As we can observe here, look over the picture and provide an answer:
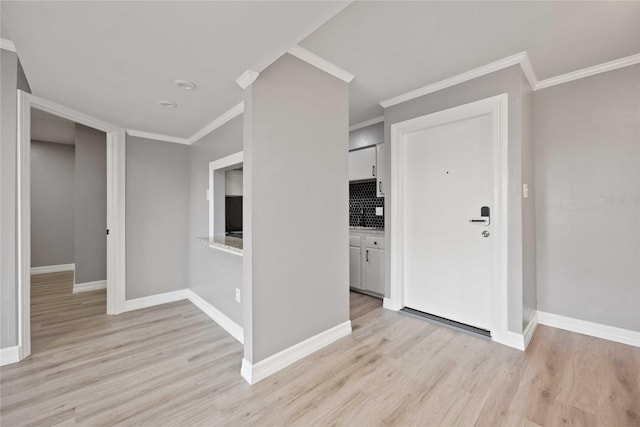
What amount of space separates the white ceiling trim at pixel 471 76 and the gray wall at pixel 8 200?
11.0 ft

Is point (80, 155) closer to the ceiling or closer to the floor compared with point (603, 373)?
closer to the ceiling

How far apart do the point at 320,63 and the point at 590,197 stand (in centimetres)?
273

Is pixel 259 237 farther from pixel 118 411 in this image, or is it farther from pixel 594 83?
pixel 594 83

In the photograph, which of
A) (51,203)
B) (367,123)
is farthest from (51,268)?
(367,123)

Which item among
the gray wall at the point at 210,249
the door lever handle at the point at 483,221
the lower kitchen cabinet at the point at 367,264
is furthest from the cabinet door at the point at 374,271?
the gray wall at the point at 210,249

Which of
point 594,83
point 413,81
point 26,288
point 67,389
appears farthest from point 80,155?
point 594,83

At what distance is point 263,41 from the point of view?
1566 mm

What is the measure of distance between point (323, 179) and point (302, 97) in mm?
688

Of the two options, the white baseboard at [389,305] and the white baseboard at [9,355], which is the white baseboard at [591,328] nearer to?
the white baseboard at [389,305]

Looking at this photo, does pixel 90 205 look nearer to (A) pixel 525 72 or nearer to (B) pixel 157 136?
(B) pixel 157 136

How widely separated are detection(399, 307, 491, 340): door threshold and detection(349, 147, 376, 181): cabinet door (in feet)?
5.88

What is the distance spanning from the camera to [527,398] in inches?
66.2

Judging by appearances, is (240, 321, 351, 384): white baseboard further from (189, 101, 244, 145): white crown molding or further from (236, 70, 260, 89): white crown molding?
(189, 101, 244, 145): white crown molding

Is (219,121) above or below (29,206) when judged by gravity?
above
